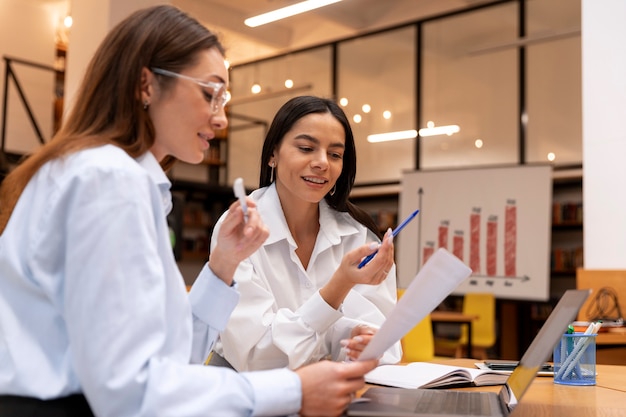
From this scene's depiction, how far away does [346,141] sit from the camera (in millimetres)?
2072

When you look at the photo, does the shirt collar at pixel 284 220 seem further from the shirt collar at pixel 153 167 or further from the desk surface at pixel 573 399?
the shirt collar at pixel 153 167

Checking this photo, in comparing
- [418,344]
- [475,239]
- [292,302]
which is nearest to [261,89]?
[475,239]

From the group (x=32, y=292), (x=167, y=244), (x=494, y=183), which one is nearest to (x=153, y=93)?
(x=167, y=244)

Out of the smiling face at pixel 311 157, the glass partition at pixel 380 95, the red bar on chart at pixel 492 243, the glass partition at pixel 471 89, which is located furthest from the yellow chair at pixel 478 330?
the smiling face at pixel 311 157

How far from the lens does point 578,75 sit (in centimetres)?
823

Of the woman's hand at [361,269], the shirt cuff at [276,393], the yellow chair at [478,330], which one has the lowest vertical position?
the yellow chair at [478,330]

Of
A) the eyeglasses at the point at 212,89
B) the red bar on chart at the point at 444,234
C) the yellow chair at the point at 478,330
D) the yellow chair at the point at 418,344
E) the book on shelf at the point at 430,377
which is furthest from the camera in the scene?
the red bar on chart at the point at 444,234

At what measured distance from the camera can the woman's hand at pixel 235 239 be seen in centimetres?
124

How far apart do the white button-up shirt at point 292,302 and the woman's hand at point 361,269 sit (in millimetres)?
54

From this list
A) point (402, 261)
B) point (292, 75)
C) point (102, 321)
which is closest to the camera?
point (102, 321)

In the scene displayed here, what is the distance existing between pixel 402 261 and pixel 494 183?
148cm

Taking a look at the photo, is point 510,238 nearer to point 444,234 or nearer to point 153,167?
point 444,234

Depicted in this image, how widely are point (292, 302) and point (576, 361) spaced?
28.2 inches

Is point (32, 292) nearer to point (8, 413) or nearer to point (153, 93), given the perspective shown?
point (8, 413)
